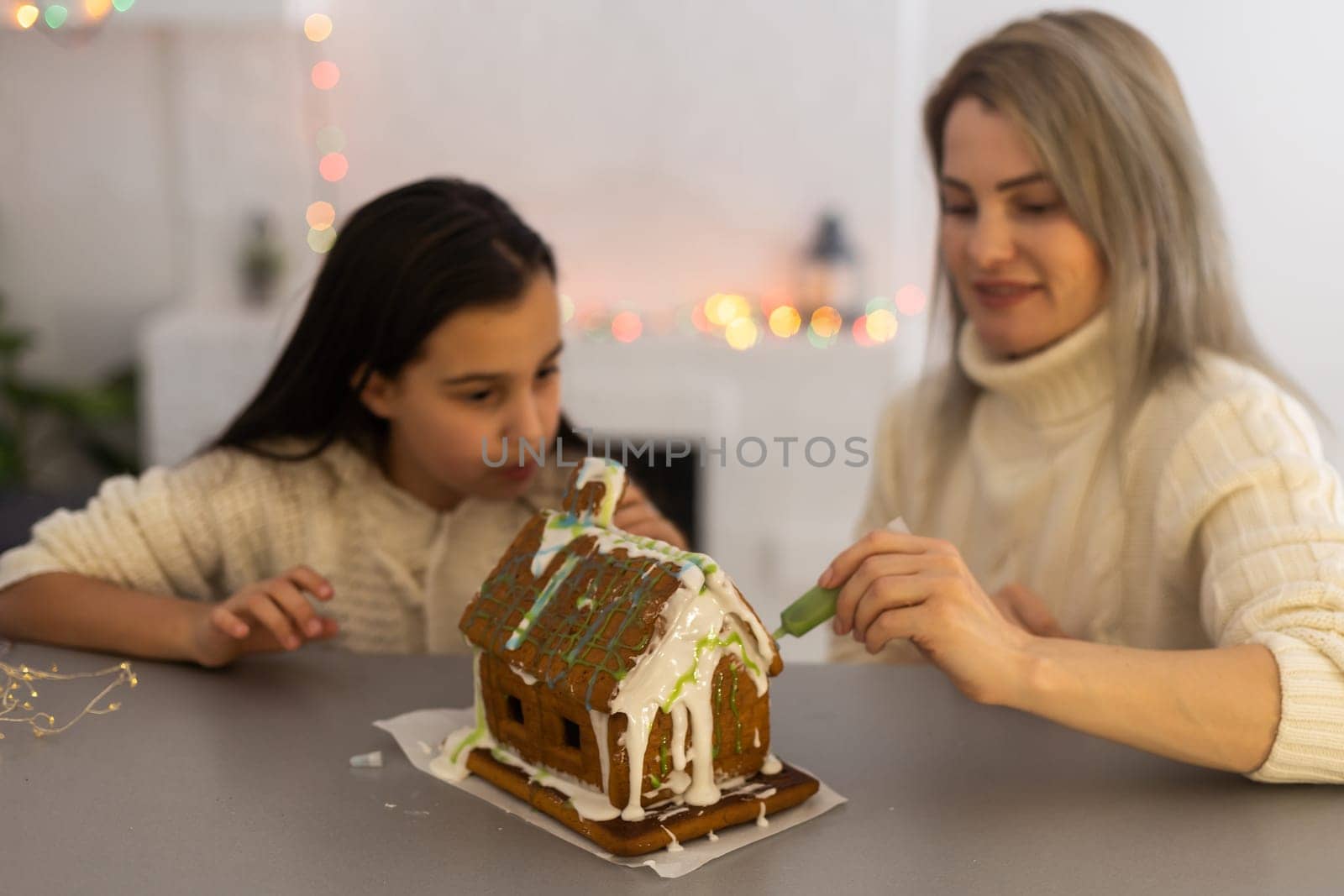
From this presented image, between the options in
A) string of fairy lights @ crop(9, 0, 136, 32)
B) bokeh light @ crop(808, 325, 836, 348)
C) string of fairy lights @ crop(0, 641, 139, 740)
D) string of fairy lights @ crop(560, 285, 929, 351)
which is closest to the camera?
string of fairy lights @ crop(0, 641, 139, 740)

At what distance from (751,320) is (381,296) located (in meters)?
2.13

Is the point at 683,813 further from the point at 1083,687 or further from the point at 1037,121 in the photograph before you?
the point at 1037,121

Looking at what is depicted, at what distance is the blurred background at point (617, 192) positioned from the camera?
338 centimetres

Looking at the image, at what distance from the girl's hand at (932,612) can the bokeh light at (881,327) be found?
2470mm

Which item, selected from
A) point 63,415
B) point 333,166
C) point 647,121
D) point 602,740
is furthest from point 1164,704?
point 63,415

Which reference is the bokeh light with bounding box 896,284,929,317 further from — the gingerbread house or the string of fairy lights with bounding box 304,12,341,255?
the gingerbread house

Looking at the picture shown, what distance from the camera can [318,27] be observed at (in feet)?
11.9

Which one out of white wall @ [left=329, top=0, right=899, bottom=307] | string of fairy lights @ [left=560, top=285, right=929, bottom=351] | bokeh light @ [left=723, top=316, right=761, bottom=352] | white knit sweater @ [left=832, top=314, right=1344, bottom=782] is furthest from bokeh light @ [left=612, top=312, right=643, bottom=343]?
white knit sweater @ [left=832, top=314, right=1344, bottom=782]

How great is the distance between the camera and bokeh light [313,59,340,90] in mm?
3662

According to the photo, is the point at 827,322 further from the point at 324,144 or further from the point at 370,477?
the point at 370,477

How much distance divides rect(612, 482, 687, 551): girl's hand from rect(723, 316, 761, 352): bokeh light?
192 centimetres

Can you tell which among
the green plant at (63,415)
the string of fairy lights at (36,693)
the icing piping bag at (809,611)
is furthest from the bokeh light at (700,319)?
the icing piping bag at (809,611)

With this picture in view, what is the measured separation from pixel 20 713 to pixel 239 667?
21cm

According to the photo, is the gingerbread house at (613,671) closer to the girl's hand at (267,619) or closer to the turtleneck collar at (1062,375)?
the girl's hand at (267,619)
